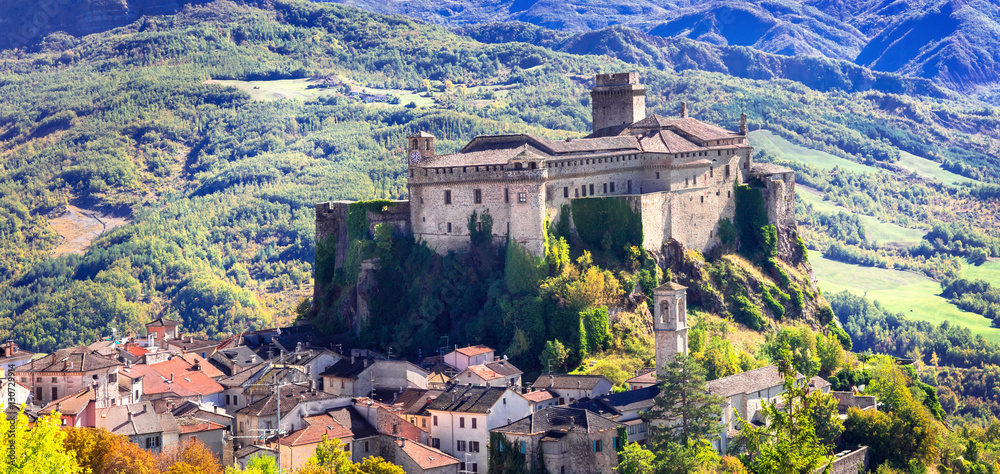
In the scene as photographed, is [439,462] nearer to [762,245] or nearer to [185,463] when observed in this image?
[185,463]

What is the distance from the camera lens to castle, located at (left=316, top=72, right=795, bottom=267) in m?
90.6

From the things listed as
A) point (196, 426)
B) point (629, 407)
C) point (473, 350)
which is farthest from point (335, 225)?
point (629, 407)

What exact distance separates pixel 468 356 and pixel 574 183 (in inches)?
623

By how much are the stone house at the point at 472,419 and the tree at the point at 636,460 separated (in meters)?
8.54

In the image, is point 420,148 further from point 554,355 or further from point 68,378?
point 68,378

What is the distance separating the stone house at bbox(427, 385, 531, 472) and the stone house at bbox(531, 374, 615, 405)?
364 cm

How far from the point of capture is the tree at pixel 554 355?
85562 mm

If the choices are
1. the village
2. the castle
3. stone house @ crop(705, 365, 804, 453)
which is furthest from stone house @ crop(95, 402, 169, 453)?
stone house @ crop(705, 365, 804, 453)

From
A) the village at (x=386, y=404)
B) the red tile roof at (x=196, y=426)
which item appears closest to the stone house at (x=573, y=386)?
the village at (x=386, y=404)

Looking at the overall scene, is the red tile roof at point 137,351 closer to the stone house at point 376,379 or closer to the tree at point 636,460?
the stone house at point 376,379

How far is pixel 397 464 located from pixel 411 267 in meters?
25.7

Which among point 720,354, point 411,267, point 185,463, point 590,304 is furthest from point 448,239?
point 185,463

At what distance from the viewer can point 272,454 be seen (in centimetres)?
7250

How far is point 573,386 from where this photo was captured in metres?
80.9
